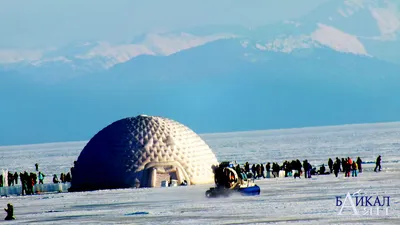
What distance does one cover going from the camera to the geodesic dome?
60500 mm

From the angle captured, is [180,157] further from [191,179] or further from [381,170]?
[381,170]

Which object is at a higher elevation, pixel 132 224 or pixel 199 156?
pixel 199 156

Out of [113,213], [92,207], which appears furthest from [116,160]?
[113,213]

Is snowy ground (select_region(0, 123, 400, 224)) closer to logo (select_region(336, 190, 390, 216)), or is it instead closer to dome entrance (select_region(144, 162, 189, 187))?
logo (select_region(336, 190, 390, 216))

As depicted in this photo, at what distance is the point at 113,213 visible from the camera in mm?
39156

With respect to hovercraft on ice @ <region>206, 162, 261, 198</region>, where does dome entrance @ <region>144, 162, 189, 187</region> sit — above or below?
above

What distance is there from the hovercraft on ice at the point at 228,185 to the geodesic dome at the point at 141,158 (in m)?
12.6

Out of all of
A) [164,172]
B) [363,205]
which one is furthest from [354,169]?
[363,205]

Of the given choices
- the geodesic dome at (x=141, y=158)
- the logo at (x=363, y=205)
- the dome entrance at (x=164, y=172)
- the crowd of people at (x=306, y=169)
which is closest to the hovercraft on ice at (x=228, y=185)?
the logo at (x=363, y=205)

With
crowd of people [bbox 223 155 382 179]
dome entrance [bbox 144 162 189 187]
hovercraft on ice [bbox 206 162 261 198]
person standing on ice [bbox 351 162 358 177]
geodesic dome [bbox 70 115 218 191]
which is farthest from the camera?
crowd of people [bbox 223 155 382 179]

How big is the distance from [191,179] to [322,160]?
30884mm

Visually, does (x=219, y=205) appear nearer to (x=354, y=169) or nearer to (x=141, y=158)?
(x=141, y=158)

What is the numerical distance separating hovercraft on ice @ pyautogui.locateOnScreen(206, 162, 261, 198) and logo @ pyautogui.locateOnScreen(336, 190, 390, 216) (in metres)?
5.79

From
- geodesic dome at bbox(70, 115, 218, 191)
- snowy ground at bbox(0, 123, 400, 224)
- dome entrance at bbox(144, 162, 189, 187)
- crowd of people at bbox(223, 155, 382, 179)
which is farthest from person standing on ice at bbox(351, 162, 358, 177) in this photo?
dome entrance at bbox(144, 162, 189, 187)
